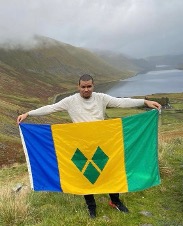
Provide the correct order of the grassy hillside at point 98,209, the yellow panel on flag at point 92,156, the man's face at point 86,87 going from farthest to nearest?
the yellow panel on flag at point 92,156
the man's face at point 86,87
the grassy hillside at point 98,209

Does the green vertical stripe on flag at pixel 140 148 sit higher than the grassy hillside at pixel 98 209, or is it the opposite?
the green vertical stripe on flag at pixel 140 148

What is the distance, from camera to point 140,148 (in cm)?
840

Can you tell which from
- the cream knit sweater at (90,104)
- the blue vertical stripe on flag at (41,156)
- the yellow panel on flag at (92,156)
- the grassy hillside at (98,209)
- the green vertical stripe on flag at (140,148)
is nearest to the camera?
the grassy hillside at (98,209)

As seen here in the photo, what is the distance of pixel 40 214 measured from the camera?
802cm

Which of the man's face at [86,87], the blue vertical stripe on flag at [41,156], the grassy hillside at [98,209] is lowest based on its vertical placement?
the grassy hillside at [98,209]

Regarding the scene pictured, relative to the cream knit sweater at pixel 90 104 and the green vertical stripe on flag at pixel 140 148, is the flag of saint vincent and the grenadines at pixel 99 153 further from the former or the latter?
→ the cream knit sweater at pixel 90 104

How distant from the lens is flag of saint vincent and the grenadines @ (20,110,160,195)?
26.7 ft

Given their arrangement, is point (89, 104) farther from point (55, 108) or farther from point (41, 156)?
point (41, 156)

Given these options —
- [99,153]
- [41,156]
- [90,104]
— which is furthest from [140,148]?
[41,156]

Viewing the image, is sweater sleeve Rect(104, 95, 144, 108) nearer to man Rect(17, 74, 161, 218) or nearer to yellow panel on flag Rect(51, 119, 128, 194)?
man Rect(17, 74, 161, 218)

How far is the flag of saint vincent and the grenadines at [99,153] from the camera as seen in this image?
8.14 meters

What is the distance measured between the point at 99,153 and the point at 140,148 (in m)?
0.94

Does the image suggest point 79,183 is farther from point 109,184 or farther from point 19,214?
point 19,214

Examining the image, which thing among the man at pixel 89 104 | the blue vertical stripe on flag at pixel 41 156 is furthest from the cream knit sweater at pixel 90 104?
the blue vertical stripe on flag at pixel 41 156
